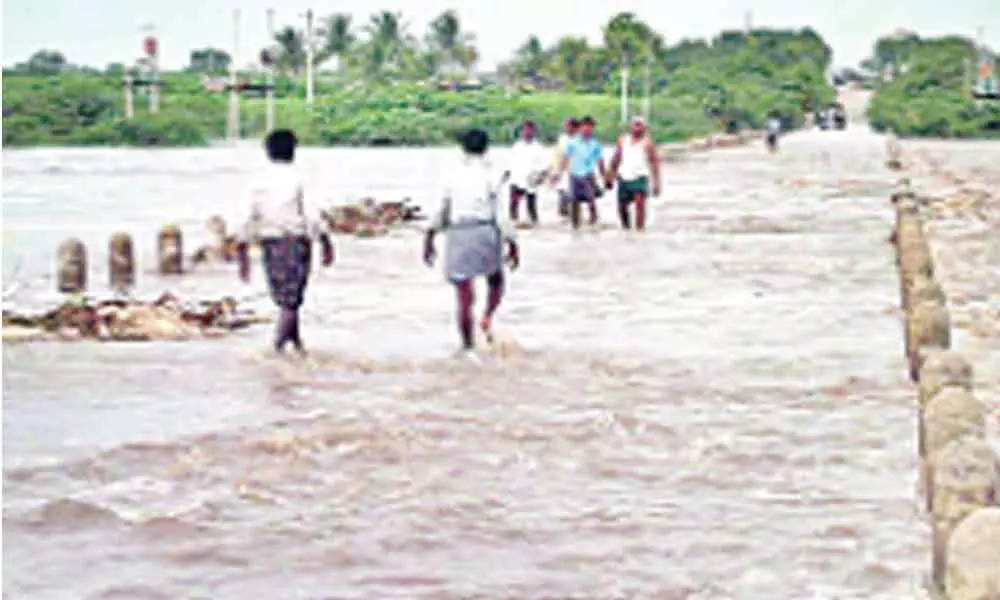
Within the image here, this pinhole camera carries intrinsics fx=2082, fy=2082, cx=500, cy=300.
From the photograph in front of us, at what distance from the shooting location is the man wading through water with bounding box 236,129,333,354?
13.2m

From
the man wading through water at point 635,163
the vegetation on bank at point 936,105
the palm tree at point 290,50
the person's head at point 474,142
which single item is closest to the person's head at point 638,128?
the man wading through water at point 635,163

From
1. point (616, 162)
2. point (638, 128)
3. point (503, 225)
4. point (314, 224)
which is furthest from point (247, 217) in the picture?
point (616, 162)

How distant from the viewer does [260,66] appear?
143875 mm

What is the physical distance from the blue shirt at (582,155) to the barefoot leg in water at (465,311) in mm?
11023

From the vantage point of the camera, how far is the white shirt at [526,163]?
26269 millimetres

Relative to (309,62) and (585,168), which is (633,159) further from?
(309,62)

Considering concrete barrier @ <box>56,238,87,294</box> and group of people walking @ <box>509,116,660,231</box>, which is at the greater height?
group of people walking @ <box>509,116,660,231</box>

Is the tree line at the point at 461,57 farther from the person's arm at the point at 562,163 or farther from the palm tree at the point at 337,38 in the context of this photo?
the person's arm at the point at 562,163

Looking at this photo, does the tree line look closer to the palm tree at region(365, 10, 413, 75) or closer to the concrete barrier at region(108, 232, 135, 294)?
the palm tree at region(365, 10, 413, 75)

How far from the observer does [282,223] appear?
1319 centimetres

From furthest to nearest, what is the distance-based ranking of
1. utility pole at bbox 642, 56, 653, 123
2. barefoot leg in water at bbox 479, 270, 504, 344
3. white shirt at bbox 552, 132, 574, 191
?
utility pole at bbox 642, 56, 653, 123
white shirt at bbox 552, 132, 574, 191
barefoot leg in water at bbox 479, 270, 504, 344

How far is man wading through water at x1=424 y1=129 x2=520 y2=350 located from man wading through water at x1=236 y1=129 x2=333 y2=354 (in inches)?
33.8

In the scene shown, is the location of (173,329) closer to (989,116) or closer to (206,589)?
(206,589)

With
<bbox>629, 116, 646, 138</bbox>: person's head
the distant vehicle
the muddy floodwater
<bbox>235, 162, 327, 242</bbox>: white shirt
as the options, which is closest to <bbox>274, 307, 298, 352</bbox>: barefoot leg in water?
the muddy floodwater
